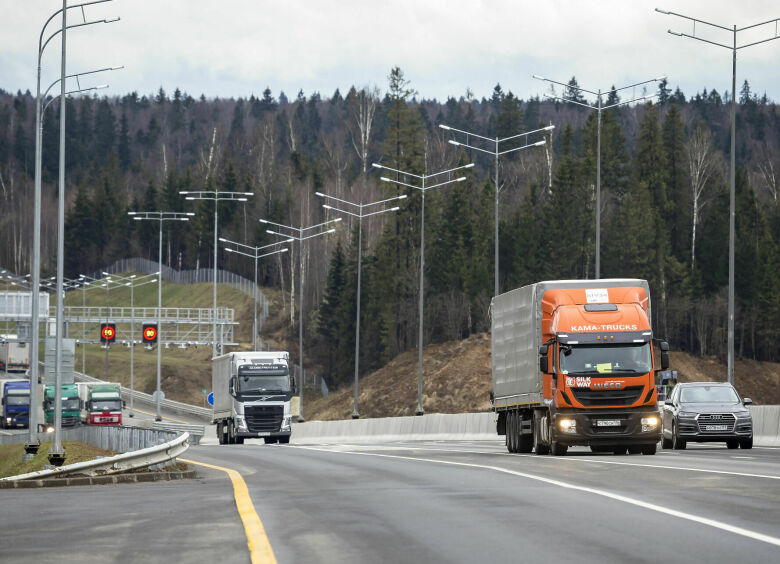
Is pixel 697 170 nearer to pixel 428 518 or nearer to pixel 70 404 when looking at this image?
pixel 70 404

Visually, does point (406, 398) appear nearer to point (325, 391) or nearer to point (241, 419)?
point (325, 391)

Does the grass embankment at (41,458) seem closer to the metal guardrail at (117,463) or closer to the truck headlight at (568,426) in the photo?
the truck headlight at (568,426)

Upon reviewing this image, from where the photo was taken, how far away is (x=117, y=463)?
22.0m

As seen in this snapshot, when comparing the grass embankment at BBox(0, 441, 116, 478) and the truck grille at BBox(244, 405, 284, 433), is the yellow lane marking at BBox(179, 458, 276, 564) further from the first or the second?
the truck grille at BBox(244, 405, 284, 433)

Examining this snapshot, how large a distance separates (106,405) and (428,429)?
35.3m

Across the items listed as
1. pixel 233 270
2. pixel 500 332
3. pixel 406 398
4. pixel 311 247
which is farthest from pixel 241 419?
pixel 233 270

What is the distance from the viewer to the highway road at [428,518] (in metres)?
10.2

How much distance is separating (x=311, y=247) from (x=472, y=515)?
445 ft

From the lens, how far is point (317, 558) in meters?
9.98

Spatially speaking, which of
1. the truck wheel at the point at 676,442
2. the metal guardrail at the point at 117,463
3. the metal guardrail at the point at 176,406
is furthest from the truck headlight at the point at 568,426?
the metal guardrail at the point at 176,406

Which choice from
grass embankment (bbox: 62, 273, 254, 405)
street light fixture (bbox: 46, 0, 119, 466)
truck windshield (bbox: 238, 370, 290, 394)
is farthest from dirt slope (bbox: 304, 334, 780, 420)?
street light fixture (bbox: 46, 0, 119, 466)

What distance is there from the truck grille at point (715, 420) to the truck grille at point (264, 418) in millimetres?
21771

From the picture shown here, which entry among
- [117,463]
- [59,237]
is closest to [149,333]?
[59,237]

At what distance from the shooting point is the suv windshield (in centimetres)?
3459
